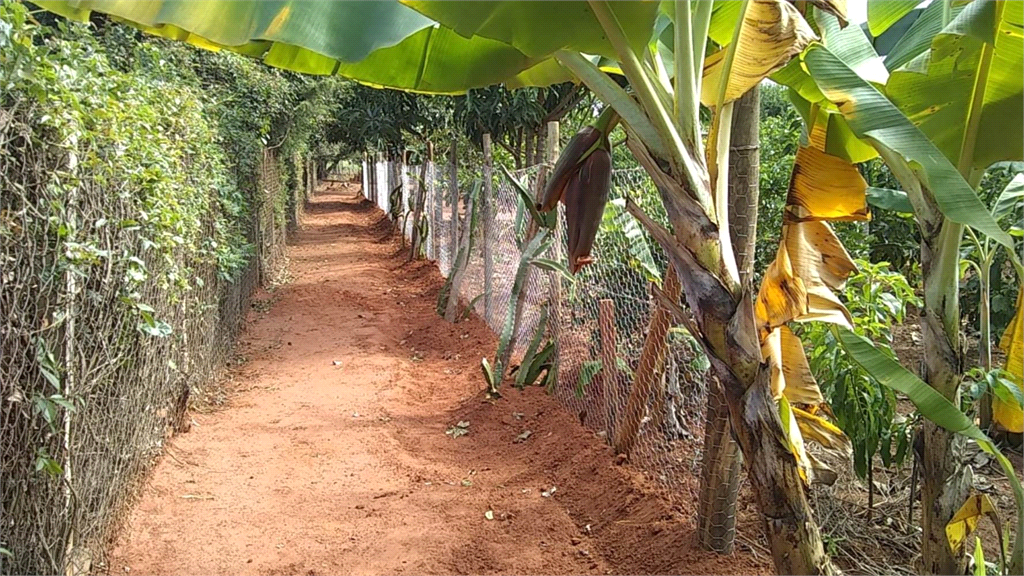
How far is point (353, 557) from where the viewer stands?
3607 millimetres

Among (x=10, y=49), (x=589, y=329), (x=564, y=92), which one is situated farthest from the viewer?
(x=564, y=92)

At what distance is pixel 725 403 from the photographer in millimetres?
2865

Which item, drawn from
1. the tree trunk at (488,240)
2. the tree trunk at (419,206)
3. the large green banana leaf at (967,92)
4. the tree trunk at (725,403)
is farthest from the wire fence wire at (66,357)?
the tree trunk at (419,206)

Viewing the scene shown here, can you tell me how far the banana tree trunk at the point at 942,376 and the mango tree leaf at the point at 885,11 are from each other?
2.81 feet

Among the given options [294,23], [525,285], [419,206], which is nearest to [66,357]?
[294,23]

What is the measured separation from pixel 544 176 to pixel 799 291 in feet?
11.8

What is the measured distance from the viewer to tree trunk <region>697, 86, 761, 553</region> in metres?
2.68

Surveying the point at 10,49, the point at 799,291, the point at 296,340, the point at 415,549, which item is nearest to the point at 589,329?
the point at 415,549

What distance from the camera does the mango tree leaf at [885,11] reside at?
8.55ft

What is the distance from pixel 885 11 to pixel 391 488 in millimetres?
3737

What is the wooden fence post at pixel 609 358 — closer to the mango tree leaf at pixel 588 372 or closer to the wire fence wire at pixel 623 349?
the wire fence wire at pixel 623 349

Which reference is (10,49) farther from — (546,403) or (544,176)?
(546,403)

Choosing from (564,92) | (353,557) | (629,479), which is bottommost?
(353,557)

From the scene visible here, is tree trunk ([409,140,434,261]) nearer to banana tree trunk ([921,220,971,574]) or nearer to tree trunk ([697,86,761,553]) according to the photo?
tree trunk ([697,86,761,553])
